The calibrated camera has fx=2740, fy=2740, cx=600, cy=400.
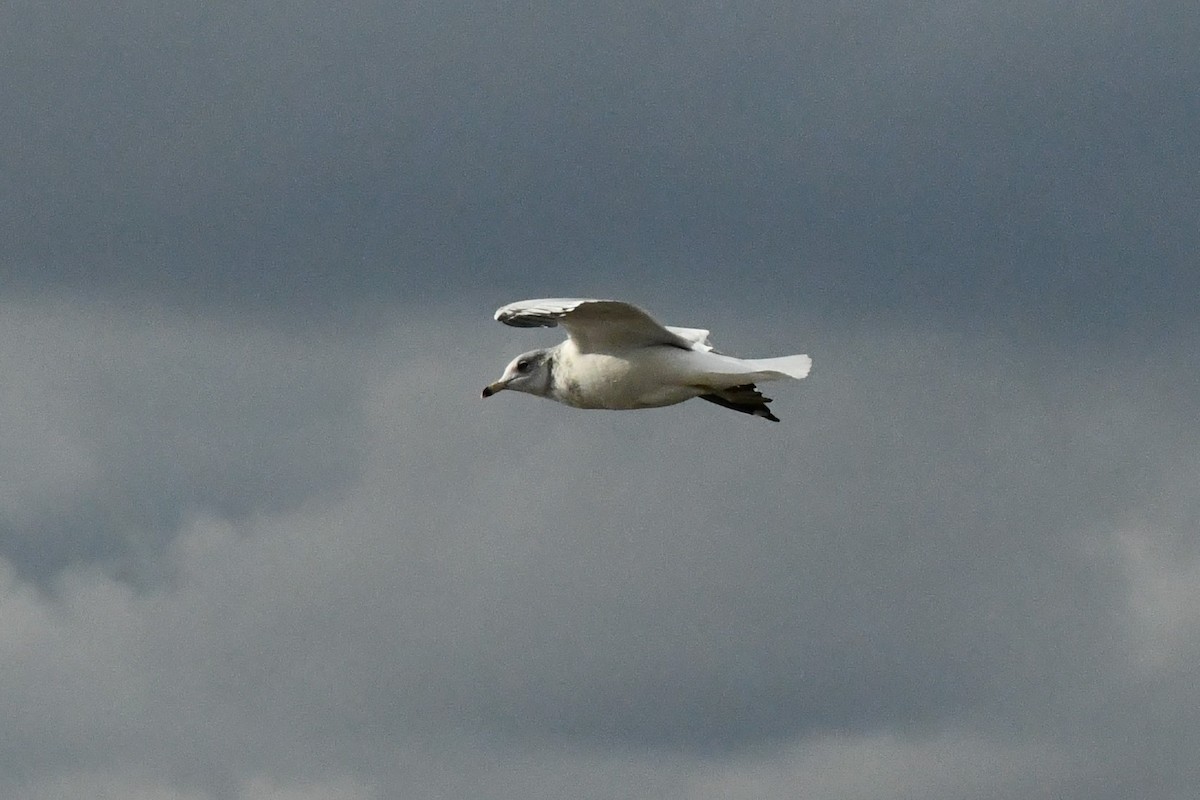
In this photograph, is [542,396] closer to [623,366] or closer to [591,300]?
[623,366]

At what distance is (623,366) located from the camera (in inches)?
1682

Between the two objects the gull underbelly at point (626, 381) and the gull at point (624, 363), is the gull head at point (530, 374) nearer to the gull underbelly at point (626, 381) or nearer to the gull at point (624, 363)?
the gull at point (624, 363)

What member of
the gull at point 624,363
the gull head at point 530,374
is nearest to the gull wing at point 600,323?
the gull at point 624,363

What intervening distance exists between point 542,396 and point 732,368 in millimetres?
4227

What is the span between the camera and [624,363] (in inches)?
1682

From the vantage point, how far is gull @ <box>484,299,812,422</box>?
41.8 metres

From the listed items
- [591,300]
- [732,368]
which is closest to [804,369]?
[732,368]

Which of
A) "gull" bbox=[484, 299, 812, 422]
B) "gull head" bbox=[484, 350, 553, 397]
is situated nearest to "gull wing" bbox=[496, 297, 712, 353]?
"gull" bbox=[484, 299, 812, 422]

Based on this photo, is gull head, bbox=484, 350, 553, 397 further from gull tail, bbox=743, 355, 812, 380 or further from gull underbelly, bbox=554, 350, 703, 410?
gull tail, bbox=743, 355, 812, 380

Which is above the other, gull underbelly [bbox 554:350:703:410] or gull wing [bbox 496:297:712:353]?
gull wing [bbox 496:297:712:353]

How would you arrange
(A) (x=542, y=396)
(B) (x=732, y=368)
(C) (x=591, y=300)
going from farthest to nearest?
(A) (x=542, y=396) → (B) (x=732, y=368) → (C) (x=591, y=300)

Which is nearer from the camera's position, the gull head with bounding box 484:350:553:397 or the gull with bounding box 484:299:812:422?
the gull with bounding box 484:299:812:422

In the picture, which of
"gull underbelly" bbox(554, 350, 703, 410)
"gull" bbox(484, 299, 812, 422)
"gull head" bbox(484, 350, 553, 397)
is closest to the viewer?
"gull" bbox(484, 299, 812, 422)

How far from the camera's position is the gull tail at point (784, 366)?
41500 mm
